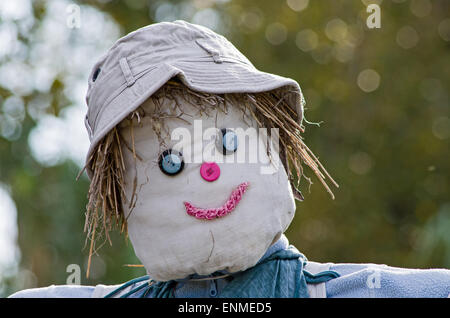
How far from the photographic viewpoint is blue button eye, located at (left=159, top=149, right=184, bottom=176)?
191cm

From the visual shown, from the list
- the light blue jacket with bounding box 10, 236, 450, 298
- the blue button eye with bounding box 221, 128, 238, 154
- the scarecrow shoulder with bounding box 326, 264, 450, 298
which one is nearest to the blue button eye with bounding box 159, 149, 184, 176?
the blue button eye with bounding box 221, 128, 238, 154

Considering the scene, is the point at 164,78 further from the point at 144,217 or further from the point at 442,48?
the point at 442,48

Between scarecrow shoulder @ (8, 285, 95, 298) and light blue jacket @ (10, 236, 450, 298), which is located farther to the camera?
scarecrow shoulder @ (8, 285, 95, 298)

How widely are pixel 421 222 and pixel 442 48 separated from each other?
194 centimetres

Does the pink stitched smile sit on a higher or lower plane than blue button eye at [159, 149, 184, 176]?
lower

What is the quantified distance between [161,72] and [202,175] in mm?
277

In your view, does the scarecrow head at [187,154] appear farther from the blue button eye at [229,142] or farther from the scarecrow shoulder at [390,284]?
the scarecrow shoulder at [390,284]

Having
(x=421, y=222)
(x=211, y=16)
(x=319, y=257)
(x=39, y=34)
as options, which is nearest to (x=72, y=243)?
(x=39, y=34)

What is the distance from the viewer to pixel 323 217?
7664 millimetres

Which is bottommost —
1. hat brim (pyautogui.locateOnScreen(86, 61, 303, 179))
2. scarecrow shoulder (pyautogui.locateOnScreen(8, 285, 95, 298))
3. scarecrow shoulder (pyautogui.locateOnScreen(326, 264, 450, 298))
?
scarecrow shoulder (pyautogui.locateOnScreen(8, 285, 95, 298))

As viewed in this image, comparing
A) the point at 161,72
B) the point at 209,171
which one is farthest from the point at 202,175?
the point at 161,72

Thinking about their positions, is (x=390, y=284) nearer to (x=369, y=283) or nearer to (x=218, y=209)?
(x=369, y=283)

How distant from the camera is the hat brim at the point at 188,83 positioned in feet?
6.18

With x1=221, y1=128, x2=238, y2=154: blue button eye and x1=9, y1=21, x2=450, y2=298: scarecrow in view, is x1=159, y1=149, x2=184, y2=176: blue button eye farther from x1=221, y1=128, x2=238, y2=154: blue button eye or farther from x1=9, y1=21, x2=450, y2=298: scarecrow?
x1=221, y1=128, x2=238, y2=154: blue button eye
